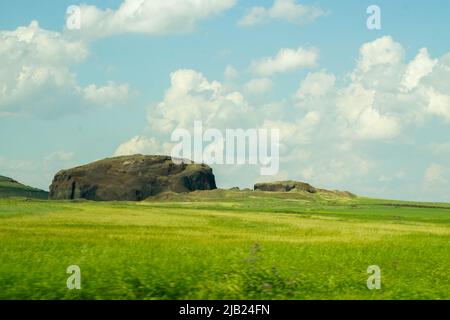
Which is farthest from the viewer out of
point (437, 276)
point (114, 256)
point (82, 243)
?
point (82, 243)

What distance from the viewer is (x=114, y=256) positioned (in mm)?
37719

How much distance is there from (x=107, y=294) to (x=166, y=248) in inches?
733

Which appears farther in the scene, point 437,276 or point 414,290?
point 437,276

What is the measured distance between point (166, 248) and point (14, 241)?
1285cm

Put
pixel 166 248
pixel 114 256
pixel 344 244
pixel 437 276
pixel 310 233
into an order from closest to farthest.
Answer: pixel 437 276 < pixel 114 256 < pixel 166 248 < pixel 344 244 < pixel 310 233

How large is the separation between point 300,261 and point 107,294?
640 inches

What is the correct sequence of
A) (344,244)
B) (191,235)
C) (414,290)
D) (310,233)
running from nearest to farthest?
(414,290), (344,244), (191,235), (310,233)

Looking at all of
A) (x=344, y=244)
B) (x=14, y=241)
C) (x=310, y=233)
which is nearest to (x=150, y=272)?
(x=14, y=241)

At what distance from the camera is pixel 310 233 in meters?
67.3

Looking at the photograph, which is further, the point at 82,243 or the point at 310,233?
the point at 310,233

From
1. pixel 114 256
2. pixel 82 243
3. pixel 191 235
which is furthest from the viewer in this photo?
pixel 191 235
